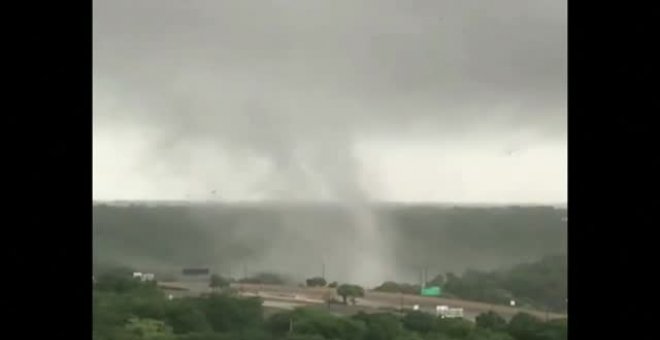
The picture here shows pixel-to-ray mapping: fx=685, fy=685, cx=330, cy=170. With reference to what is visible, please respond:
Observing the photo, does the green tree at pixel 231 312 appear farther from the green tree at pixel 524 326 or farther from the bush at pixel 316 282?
the green tree at pixel 524 326

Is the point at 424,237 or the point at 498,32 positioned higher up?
the point at 498,32

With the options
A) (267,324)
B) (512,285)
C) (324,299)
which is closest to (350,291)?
(324,299)

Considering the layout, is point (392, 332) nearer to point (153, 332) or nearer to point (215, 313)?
point (215, 313)

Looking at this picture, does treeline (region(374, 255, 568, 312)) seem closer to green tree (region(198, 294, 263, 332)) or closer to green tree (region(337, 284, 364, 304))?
green tree (region(337, 284, 364, 304))

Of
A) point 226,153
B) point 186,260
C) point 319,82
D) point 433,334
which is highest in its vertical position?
point 319,82

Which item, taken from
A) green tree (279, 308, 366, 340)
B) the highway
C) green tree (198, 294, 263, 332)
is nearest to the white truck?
the highway
